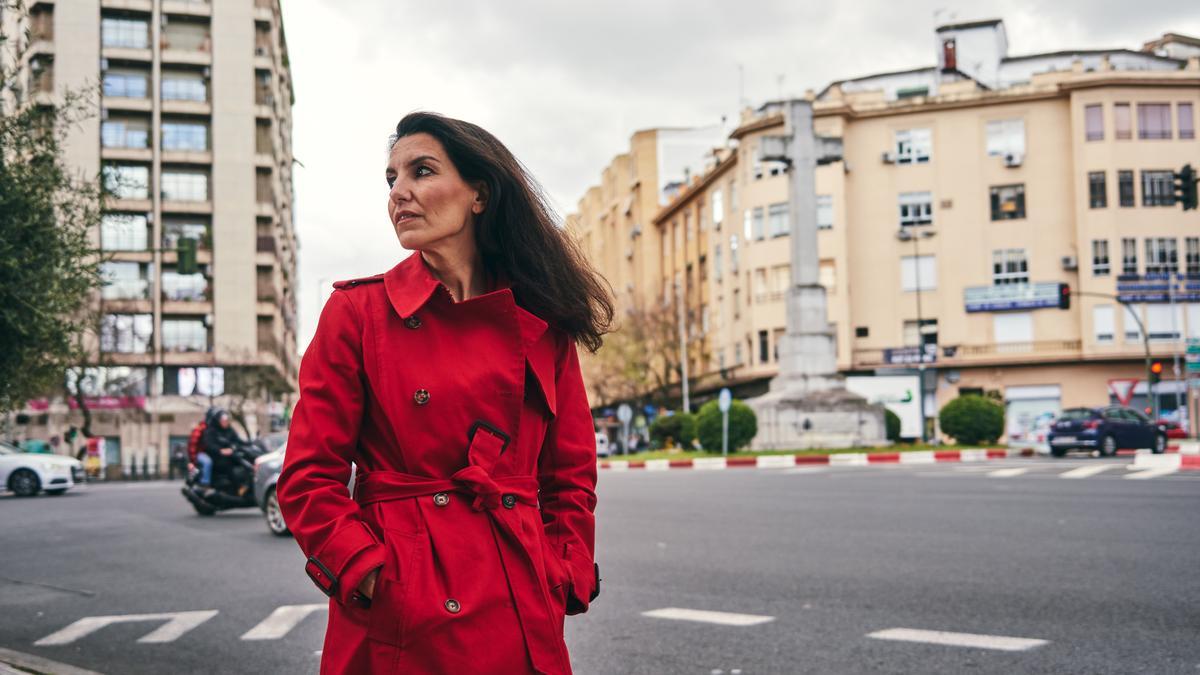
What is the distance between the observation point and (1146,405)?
56.4 meters

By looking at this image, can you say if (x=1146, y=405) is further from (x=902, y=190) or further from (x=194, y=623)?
(x=194, y=623)

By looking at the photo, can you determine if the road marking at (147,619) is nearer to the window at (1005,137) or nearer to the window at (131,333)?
the window at (131,333)

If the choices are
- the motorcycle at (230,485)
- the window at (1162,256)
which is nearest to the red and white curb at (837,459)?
the motorcycle at (230,485)

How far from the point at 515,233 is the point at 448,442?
635 millimetres

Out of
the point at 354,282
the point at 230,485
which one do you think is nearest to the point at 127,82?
the point at 230,485

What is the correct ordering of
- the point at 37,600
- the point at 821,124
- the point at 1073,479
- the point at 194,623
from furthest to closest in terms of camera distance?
the point at 821,124 → the point at 1073,479 → the point at 37,600 → the point at 194,623

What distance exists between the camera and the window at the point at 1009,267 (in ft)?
195

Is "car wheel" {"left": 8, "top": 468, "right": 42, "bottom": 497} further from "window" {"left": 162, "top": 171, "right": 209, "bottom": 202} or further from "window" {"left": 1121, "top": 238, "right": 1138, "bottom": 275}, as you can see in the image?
"window" {"left": 1121, "top": 238, "right": 1138, "bottom": 275}

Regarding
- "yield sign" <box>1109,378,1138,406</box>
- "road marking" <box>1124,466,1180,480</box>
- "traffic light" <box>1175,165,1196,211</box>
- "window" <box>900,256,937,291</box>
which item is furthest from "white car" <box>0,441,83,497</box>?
"yield sign" <box>1109,378,1138,406</box>

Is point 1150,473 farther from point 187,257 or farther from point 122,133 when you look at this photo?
point 122,133

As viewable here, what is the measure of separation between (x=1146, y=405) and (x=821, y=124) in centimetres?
2028

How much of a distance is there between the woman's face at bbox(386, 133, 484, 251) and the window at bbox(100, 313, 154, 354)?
56.9 metres

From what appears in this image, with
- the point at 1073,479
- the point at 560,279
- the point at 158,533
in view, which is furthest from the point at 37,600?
the point at 1073,479

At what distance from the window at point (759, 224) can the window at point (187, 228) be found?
2776cm
